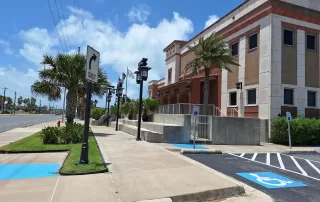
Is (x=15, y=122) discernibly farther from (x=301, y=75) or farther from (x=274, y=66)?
(x=301, y=75)

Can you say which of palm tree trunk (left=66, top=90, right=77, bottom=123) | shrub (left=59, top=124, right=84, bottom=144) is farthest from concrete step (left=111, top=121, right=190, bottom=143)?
palm tree trunk (left=66, top=90, right=77, bottom=123)

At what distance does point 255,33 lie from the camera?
2511 centimetres

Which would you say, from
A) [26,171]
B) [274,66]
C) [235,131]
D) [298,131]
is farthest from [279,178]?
[274,66]

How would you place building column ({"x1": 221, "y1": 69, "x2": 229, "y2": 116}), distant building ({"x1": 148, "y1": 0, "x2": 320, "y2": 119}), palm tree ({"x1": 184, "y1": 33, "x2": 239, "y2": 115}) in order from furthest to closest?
1. building column ({"x1": 221, "y1": 69, "x2": 229, "y2": 116})
2. distant building ({"x1": 148, "y1": 0, "x2": 320, "y2": 119})
3. palm tree ({"x1": 184, "y1": 33, "x2": 239, "y2": 115})

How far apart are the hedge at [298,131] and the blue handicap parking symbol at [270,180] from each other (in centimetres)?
1319

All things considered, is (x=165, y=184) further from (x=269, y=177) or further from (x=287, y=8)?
(x=287, y=8)

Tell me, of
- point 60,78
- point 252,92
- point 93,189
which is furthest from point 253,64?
point 93,189

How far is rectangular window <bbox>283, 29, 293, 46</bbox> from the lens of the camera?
24.2m

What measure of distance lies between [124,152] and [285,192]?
6.94 metres

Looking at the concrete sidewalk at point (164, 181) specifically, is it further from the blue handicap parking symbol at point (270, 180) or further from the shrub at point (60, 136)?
the shrub at point (60, 136)

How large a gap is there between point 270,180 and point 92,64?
6506 millimetres

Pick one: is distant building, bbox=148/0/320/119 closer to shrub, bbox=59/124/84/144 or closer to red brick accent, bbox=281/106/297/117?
red brick accent, bbox=281/106/297/117

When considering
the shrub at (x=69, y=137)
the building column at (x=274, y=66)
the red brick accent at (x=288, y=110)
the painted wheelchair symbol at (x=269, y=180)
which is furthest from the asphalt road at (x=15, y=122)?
the painted wheelchair symbol at (x=269, y=180)

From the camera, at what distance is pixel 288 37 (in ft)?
80.3
